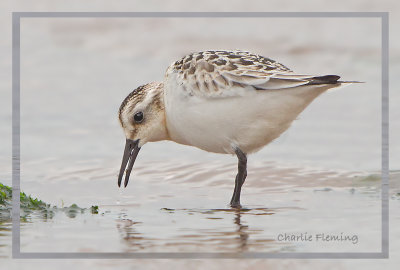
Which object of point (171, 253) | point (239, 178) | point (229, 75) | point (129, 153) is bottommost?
point (171, 253)

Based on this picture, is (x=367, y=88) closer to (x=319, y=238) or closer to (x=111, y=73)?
(x=111, y=73)

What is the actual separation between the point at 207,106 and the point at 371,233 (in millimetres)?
1970

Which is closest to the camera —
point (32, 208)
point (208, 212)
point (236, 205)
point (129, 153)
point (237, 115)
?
point (237, 115)

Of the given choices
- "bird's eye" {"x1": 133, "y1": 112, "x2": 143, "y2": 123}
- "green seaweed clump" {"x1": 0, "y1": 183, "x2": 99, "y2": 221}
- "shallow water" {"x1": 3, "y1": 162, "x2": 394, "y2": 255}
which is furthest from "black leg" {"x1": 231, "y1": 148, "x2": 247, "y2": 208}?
"green seaweed clump" {"x1": 0, "y1": 183, "x2": 99, "y2": 221}

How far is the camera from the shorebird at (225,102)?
855 centimetres

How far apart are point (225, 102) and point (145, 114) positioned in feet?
3.67

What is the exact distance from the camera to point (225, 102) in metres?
8.67

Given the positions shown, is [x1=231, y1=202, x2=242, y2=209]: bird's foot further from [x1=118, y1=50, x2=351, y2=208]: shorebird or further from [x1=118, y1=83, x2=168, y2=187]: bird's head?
[x1=118, y1=83, x2=168, y2=187]: bird's head

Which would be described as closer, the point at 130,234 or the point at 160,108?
the point at 130,234

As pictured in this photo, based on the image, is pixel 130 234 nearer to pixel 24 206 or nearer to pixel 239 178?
pixel 24 206

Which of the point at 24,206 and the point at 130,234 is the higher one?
the point at 24,206

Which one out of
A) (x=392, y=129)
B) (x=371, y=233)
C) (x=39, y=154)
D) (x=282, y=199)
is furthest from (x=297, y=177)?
(x=39, y=154)

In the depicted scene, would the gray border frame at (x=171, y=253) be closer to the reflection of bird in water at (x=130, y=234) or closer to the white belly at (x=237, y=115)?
the reflection of bird in water at (x=130, y=234)

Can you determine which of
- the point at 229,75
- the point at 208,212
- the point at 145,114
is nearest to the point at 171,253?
the point at 208,212
